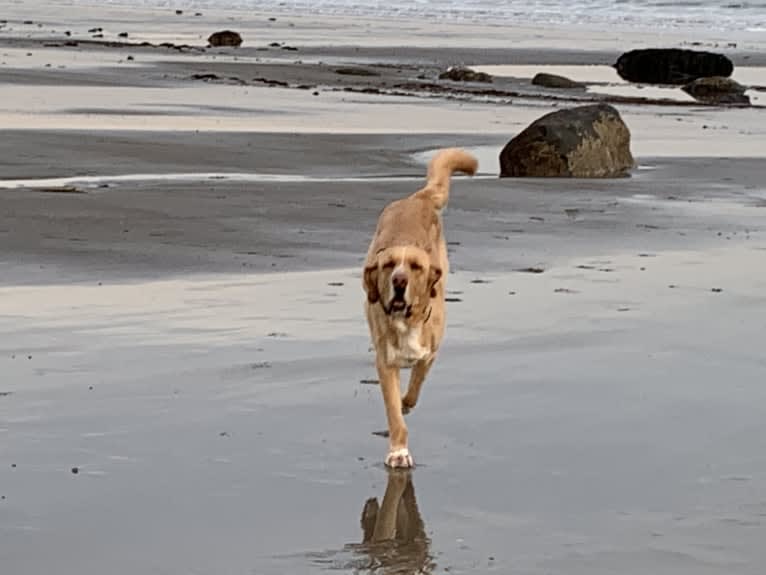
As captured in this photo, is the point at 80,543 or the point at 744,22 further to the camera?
the point at 744,22

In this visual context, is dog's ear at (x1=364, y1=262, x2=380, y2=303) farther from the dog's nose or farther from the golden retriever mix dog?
the dog's nose

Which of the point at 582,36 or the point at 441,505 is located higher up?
the point at 441,505

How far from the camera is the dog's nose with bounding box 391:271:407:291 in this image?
6379mm

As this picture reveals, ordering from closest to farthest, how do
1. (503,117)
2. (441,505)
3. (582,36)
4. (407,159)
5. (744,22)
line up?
(441,505) < (407,159) < (503,117) < (582,36) < (744,22)

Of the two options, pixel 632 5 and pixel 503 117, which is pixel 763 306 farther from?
pixel 632 5

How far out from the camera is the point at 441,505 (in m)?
5.88

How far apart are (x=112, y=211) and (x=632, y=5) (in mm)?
51321

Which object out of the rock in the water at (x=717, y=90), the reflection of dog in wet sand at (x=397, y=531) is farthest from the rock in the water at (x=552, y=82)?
the reflection of dog in wet sand at (x=397, y=531)

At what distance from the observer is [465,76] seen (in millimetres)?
30172

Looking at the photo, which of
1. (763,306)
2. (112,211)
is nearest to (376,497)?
(763,306)

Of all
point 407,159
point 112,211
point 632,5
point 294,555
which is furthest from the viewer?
point 632,5

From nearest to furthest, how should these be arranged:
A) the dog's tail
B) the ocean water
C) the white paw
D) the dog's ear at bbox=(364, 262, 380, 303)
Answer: the white paw
the dog's ear at bbox=(364, 262, 380, 303)
the dog's tail
the ocean water

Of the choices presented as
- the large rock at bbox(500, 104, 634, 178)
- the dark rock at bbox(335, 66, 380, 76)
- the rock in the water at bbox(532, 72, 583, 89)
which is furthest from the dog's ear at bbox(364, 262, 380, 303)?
the dark rock at bbox(335, 66, 380, 76)

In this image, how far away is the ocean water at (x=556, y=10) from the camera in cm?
5516
